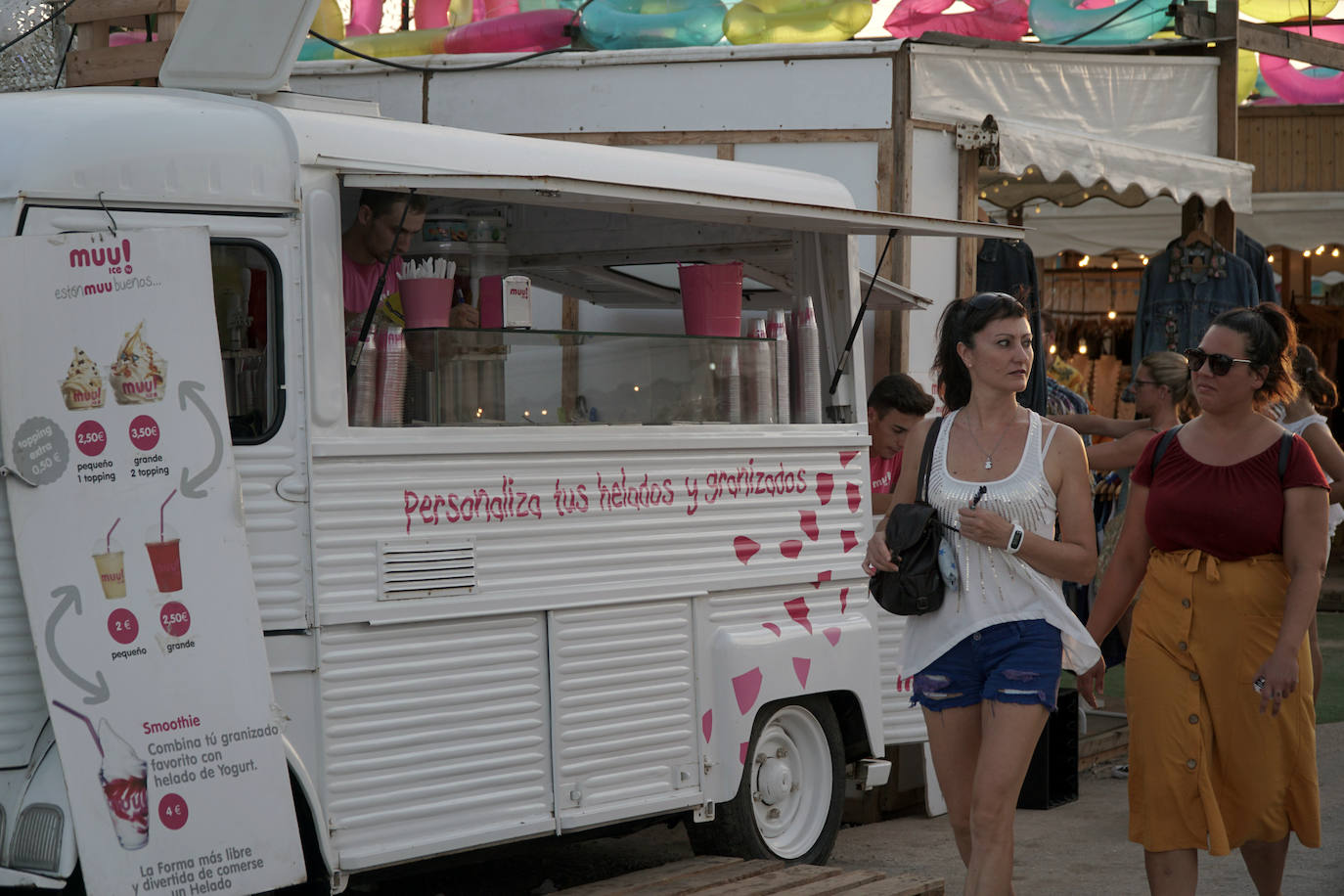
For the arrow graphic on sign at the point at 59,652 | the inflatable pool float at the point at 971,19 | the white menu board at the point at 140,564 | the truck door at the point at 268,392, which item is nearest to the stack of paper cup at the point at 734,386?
the truck door at the point at 268,392

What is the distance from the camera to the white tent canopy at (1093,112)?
824cm

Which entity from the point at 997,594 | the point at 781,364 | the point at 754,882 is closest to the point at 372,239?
the point at 781,364

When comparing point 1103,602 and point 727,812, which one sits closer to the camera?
point 1103,602

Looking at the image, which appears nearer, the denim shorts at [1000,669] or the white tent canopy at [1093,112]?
the denim shorts at [1000,669]

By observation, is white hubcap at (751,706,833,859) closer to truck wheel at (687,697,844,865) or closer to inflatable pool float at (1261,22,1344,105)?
truck wheel at (687,697,844,865)

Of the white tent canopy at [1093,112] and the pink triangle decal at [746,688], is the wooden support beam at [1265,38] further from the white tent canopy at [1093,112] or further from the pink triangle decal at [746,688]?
the pink triangle decal at [746,688]

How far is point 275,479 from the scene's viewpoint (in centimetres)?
445

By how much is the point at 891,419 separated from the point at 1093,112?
121 inches

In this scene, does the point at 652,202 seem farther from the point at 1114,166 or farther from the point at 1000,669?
the point at 1114,166

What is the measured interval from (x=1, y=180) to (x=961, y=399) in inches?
107

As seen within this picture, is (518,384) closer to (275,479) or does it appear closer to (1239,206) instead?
(275,479)

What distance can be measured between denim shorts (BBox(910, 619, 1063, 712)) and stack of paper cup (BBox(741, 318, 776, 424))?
5.04 ft

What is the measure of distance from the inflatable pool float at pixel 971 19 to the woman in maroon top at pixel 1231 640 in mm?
5114

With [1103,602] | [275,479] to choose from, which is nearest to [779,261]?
[1103,602]
